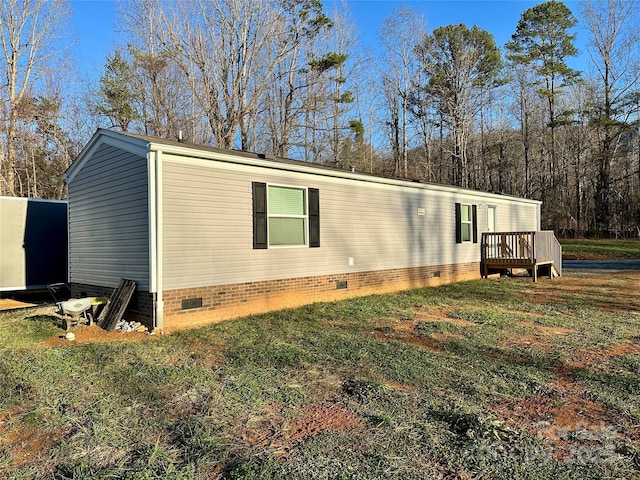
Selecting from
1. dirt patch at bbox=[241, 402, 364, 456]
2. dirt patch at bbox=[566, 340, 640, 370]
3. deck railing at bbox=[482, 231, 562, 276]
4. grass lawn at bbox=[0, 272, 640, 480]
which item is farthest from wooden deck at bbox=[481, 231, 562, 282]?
dirt patch at bbox=[241, 402, 364, 456]

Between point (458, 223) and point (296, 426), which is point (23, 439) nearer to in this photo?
point (296, 426)

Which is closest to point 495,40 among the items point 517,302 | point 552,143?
point 552,143

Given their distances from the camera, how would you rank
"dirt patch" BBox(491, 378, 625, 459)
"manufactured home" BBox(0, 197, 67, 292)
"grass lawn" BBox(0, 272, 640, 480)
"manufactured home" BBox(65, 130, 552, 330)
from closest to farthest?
"grass lawn" BBox(0, 272, 640, 480), "dirt patch" BBox(491, 378, 625, 459), "manufactured home" BBox(65, 130, 552, 330), "manufactured home" BBox(0, 197, 67, 292)

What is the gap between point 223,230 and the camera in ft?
22.8

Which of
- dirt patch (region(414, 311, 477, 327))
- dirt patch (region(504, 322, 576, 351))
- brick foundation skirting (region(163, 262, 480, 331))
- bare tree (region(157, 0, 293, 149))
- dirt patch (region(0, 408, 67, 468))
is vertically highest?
bare tree (region(157, 0, 293, 149))

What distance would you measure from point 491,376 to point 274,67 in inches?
777

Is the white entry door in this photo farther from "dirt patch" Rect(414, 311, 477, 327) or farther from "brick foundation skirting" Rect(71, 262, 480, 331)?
"dirt patch" Rect(414, 311, 477, 327)

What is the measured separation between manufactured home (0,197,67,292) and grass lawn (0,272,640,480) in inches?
125

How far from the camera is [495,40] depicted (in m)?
25.6

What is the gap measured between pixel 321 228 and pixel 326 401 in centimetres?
514

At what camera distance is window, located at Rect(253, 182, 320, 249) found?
7414mm

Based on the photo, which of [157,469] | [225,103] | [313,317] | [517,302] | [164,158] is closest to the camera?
[157,469]

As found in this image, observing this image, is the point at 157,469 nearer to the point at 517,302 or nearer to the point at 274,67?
the point at 517,302

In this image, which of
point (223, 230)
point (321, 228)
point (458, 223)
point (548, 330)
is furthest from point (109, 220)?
point (458, 223)
